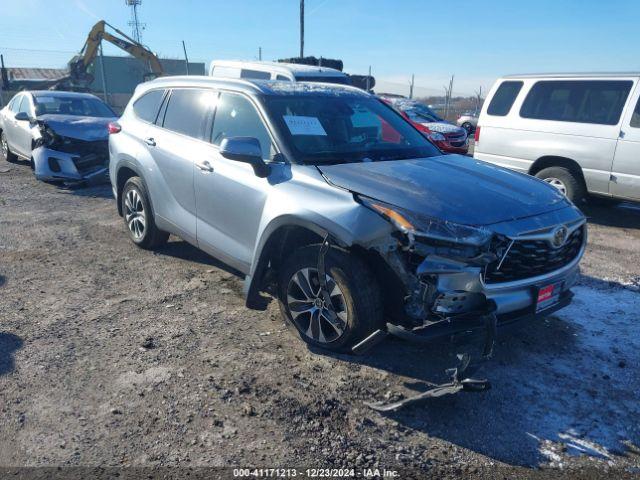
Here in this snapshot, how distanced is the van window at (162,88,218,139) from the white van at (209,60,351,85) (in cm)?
590

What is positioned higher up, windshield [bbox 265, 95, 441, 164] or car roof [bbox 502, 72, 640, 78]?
car roof [bbox 502, 72, 640, 78]

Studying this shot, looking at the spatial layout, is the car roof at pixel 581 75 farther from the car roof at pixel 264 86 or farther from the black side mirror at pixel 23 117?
the black side mirror at pixel 23 117

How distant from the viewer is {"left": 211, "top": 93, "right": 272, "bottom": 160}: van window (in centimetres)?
399

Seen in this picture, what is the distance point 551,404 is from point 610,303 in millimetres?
2002

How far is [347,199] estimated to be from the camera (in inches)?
128

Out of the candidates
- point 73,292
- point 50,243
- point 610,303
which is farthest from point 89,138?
point 610,303

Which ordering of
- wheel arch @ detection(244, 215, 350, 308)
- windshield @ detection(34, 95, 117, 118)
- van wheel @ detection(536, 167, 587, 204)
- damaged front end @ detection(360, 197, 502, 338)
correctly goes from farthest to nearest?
windshield @ detection(34, 95, 117, 118) < van wheel @ detection(536, 167, 587, 204) < wheel arch @ detection(244, 215, 350, 308) < damaged front end @ detection(360, 197, 502, 338)

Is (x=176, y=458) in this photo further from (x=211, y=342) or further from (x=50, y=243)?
(x=50, y=243)

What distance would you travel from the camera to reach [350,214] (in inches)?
124

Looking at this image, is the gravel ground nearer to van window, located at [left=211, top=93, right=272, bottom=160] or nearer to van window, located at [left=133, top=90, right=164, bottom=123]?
van window, located at [left=211, top=93, right=272, bottom=160]

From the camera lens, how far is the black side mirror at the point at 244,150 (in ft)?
11.9

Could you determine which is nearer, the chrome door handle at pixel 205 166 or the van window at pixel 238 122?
the van window at pixel 238 122

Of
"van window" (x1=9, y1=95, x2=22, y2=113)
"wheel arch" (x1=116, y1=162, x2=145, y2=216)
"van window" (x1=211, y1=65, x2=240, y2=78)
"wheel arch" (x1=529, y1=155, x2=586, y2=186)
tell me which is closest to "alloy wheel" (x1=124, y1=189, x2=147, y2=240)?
"wheel arch" (x1=116, y1=162, x2=145, y2=216)

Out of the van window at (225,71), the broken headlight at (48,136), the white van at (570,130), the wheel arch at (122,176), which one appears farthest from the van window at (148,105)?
the van window at (225,71)
